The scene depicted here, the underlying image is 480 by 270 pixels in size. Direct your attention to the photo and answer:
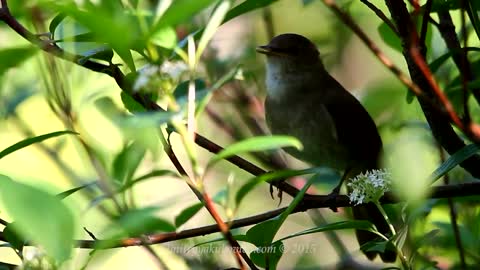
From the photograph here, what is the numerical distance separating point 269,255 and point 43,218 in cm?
80

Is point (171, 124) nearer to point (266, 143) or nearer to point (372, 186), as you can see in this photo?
point (266, 143)

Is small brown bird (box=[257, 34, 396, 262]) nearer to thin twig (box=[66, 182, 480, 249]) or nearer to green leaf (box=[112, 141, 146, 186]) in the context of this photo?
thin twig (box=[66, 182, 480, 249])

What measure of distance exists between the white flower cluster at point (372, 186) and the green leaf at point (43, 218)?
0.70m

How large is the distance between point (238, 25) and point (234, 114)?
3.94 feet

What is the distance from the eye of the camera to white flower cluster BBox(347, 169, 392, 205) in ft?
4.91

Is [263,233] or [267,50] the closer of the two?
[263,233]

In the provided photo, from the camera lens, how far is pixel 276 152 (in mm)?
3025

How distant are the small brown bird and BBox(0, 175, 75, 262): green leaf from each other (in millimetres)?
1995

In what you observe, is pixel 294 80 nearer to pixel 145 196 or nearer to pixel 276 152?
pixel 276 152

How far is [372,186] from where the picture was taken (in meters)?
1.51

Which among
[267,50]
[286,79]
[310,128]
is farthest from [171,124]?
[286,79]

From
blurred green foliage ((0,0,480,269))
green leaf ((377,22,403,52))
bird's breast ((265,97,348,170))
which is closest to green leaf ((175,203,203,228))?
blurred green foliage ((0,0,480,269))

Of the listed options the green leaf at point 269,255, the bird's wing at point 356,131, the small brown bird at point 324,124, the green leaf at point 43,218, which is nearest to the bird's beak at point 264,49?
the small brown bird at point 324,124

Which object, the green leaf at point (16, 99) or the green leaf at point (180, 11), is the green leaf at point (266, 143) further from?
the green leaf at point (16, 99)
